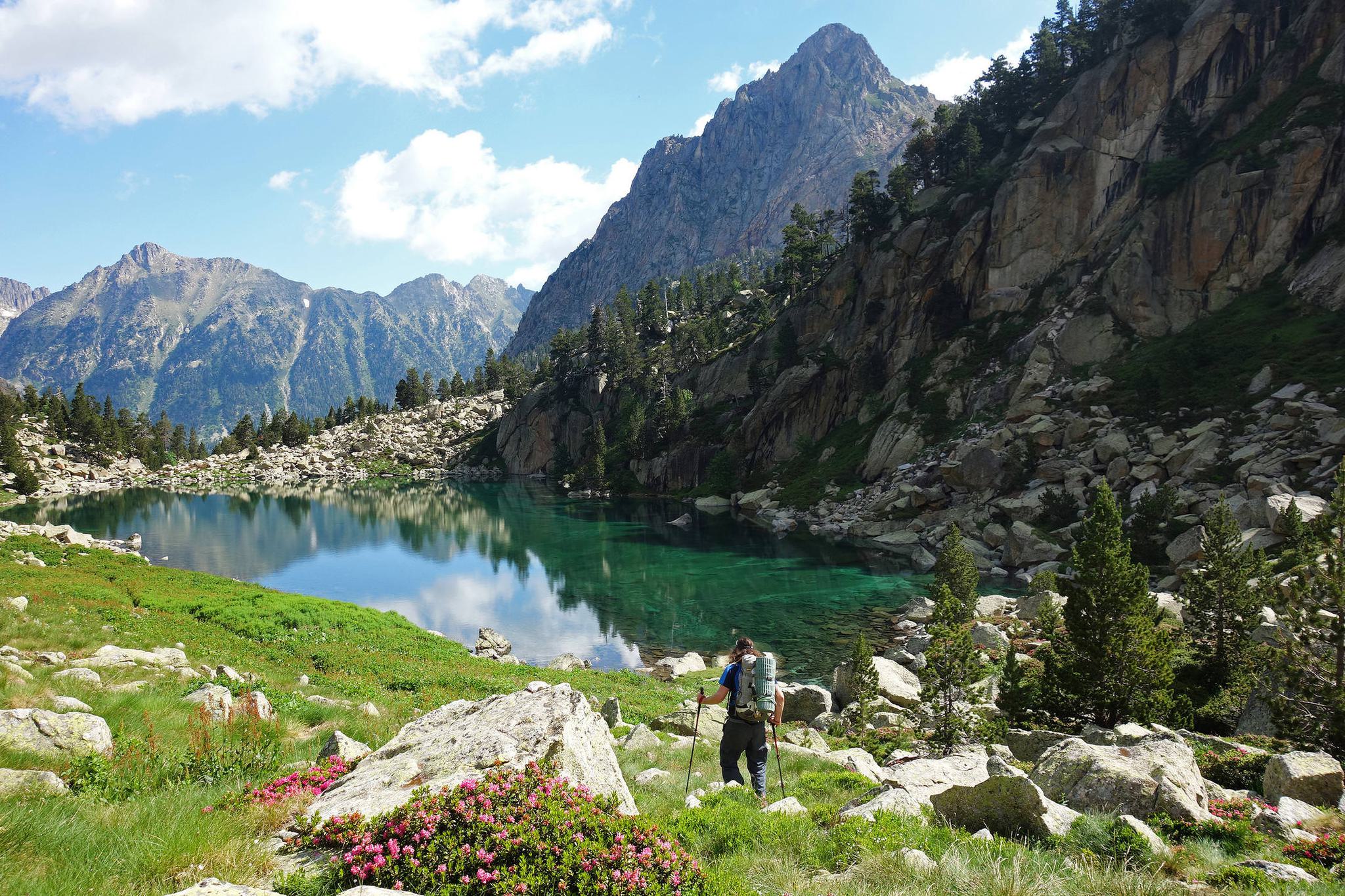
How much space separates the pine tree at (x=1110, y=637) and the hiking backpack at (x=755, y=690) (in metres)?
15.0

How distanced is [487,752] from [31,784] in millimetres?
4990

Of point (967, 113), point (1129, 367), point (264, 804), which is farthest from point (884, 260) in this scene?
point (264, 804)

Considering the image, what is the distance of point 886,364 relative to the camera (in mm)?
105938

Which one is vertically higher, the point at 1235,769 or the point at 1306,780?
the point at 1306,780

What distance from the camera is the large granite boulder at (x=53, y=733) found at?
8.45m

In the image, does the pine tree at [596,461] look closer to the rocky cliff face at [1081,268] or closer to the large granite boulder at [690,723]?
the rocky cliff face at [1081,268]

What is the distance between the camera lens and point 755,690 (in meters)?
12.6

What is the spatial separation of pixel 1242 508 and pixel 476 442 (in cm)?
17013

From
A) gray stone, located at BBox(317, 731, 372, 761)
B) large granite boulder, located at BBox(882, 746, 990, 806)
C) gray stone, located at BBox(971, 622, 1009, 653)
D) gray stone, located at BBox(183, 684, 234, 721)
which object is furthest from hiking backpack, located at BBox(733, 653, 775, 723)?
gray stone, located at BBox(971, 622, 1009, 653)

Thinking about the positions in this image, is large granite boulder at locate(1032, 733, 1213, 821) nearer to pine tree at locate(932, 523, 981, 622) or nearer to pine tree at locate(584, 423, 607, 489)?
pine tree at locate(932, 523, 981, 622)

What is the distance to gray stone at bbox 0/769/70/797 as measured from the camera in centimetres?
693

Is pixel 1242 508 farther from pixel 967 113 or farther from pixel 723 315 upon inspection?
pixel 723 315

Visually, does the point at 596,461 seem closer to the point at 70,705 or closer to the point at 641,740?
the point at 641,740

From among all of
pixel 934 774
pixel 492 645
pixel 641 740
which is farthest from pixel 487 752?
pixel 492 645
